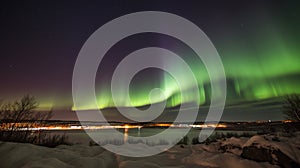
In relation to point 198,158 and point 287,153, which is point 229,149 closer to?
point 198,158

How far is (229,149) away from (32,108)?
308 inches

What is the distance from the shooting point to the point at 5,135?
5.78m

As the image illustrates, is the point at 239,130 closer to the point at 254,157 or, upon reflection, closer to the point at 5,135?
the point at 254,157

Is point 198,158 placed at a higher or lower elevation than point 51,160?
lower

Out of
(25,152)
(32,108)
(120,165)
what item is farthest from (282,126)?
(32,108)

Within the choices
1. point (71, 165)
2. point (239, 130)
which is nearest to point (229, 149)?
point (71, 165)

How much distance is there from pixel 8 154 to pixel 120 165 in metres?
2.57

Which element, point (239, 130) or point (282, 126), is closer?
point (282, 126)

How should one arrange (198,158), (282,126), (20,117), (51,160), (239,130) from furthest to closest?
1. (239,130)
2. (282,126)
3. (20,117)
4. (198,158)
5. (51,160)

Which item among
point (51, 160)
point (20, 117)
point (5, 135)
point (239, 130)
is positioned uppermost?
point (20, 117)

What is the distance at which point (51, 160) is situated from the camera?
11.6 feet

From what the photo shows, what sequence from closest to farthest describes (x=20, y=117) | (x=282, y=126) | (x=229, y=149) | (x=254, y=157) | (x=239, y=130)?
(x=254, y=157), (x=229, y=149), (x=20, y=117), (x=282, y=126), (x=239, y=130)

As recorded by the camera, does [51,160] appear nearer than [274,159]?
Yes

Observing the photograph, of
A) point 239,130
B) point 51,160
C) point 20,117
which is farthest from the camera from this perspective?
point 239,130
